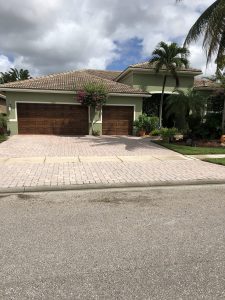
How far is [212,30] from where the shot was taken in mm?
13945

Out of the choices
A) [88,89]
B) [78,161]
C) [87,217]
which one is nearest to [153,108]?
[88,89]

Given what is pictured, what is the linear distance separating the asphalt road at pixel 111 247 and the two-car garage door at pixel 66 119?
46.4ft

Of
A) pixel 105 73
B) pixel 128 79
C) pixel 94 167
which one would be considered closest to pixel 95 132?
pixel 128 79

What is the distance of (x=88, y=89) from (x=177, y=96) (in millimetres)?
6090

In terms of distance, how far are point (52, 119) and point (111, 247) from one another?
17.1m

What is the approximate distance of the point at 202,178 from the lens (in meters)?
8.16

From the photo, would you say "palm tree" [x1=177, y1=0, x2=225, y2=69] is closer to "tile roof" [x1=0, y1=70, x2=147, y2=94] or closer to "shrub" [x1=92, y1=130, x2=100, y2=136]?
"tile roof" [x1=0, y1=70, x2=147, y2=94]

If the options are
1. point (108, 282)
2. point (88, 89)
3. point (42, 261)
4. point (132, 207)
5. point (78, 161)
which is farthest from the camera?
point (88, 89)

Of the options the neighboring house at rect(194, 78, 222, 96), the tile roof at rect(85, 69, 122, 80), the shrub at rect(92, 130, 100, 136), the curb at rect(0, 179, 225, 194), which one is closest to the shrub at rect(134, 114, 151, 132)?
the shrub at rect(92, 130, 100, 136)

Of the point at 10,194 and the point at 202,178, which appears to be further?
the point at 202,178

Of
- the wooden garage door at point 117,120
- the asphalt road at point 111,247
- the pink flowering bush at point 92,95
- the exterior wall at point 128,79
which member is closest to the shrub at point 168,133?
the wooden garage door at point 117,120

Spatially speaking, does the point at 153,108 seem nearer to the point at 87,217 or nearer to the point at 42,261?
the point at 87,217

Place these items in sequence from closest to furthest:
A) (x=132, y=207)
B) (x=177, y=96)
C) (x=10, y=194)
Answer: (x=132, y=207), (x=10, y=194), (x=177, y=96)

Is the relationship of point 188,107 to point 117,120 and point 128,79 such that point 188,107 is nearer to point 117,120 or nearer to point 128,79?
point 117,120
